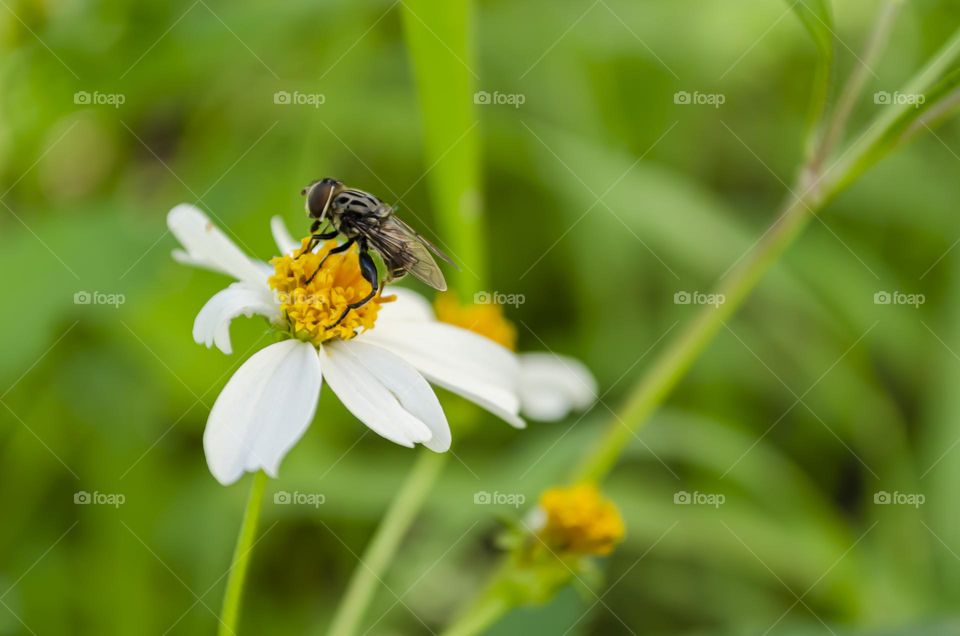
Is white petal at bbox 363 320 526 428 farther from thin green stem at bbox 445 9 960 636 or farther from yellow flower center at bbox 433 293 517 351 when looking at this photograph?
yellow flower center at bbox 433 293 517 351

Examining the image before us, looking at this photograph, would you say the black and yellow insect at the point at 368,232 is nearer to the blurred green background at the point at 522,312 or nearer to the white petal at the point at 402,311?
the white petal at the point at 402,311

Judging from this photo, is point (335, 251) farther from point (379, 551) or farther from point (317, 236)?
point (379, 551)

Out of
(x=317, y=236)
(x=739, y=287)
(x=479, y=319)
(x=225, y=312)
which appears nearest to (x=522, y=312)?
(x=479, y=319)

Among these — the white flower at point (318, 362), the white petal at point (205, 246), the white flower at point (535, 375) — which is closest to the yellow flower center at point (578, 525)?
the white flower at point (318, 362)

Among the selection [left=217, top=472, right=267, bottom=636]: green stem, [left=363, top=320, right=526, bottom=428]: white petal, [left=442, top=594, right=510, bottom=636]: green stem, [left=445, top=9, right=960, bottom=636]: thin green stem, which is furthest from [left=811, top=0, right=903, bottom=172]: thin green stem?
[left=217, top=472, right=267, bottom=636]: green stem

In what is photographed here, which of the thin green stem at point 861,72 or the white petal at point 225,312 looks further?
the thin green stem at point 861,72

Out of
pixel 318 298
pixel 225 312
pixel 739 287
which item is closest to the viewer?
pixel 225 312

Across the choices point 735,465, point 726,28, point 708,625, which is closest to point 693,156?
point 726,28
